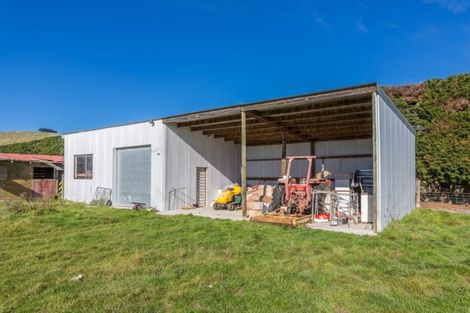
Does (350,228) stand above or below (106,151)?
below

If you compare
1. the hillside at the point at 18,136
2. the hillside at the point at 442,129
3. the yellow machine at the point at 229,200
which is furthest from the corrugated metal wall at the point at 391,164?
the hillside at the point at 18,136

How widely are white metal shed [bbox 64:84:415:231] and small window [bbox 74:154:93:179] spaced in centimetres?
10

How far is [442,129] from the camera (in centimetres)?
1206

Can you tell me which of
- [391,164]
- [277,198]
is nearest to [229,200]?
[277,198]

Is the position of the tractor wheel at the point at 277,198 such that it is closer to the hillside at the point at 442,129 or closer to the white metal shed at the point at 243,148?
the white metal shed at the point at 243,148

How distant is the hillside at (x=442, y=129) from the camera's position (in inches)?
456

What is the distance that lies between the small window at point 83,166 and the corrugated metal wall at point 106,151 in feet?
0.61

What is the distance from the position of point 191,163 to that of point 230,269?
25.7 feet

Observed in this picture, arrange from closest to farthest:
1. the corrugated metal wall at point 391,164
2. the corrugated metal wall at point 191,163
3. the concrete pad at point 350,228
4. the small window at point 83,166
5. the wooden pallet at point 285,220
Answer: the concrete pad at point 350,228 → the corrugated metal wall at point 391,164 → the wooden pallet at point 285,220 → the corrugated metal wall at point 191,163 → the small window at point 83,166

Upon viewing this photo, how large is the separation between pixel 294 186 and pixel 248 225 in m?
2.10

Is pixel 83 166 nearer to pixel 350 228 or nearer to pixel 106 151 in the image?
pixel 106 151

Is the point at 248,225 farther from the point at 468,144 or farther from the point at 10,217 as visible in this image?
the point at 468,144

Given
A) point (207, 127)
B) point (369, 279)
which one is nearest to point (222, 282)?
point (369, 279)

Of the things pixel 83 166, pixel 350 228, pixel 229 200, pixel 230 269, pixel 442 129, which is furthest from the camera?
pixel 83 166
